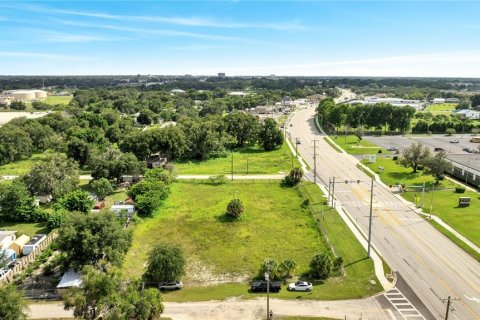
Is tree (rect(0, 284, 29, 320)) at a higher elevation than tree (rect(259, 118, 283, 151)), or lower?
lower

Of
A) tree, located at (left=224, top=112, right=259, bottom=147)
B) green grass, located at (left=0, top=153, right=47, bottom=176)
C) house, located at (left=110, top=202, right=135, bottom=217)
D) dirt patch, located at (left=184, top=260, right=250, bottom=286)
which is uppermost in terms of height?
tree, located at (left=224, top=112, right=259, bottom=147)

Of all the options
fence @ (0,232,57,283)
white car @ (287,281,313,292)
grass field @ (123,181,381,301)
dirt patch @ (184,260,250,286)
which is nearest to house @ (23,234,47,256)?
fence @ (0,232,57,283)

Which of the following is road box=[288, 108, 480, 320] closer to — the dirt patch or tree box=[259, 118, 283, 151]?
the dirt patch

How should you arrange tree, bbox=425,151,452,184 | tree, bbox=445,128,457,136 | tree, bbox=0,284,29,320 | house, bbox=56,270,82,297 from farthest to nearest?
tree, bbox=445,128,457,136
tree, bbox=425,151,452,184
house, bbox=56,270,82,297
tree, bbox=0,284,29,320

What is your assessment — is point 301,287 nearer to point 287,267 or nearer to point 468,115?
point 287,267

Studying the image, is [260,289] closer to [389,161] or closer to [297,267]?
[297,267]

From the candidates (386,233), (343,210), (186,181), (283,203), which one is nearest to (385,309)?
(386,233)

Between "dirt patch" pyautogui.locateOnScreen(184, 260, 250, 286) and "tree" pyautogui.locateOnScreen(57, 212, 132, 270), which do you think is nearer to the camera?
"tree" pyautogui.locateOnScreen(57, 212, 132, 270)
